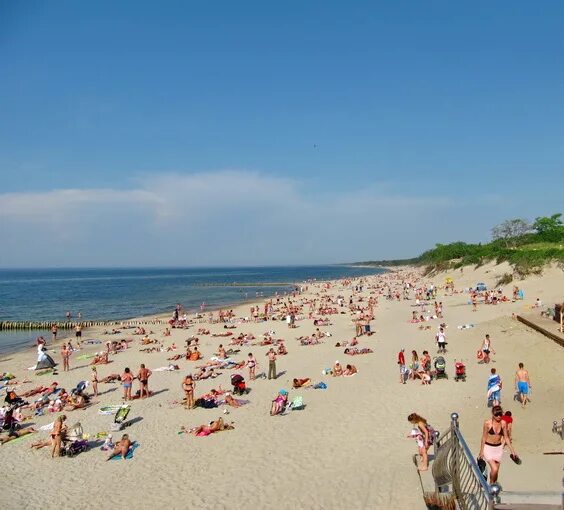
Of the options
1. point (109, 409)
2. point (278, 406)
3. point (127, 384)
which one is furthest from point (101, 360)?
point (278, 406)

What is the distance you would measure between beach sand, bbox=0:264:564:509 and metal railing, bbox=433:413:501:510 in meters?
1.14

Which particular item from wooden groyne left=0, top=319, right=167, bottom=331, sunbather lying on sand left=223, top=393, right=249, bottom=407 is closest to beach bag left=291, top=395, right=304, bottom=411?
sunbather lying on sand left=223, top=393, right=249, bottom=407

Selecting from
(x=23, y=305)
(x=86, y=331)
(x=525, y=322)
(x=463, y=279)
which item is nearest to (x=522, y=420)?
(x=525, y=322)

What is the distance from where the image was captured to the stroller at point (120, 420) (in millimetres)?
12986

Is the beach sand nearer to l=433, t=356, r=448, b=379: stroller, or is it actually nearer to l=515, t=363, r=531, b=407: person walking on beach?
l=515, t=363, r=531, b=407: person walking on beach

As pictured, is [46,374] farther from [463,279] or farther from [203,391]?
[463,279]

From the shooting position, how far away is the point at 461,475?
626 centimetres

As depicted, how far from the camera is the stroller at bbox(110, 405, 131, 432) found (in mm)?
12986

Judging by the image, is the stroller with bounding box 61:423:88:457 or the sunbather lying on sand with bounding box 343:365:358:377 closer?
the stroller with bounding box 61:423:88:457

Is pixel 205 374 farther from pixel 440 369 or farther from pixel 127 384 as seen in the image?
pixel 440 369

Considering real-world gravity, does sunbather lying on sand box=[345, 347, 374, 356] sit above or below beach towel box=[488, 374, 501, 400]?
below

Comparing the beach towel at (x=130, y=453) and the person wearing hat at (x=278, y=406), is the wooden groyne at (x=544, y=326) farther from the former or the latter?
the beach towel at (x=130, y=453)

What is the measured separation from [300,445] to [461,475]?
18.2 ft

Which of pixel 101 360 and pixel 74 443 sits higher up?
pixel 74 443
